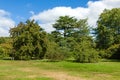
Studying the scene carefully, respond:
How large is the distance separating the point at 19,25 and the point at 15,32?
1469 millimetres

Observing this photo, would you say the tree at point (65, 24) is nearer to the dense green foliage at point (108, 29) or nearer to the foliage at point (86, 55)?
the dense green foliage at point (108, 29)

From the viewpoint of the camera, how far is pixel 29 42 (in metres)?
48.3

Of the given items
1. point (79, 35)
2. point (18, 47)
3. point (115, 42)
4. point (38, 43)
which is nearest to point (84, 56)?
point (38, 43)

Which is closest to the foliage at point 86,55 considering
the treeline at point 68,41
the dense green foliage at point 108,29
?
the treeline at point 68,41

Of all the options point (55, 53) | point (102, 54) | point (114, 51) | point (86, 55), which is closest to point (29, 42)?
point (55, 53)

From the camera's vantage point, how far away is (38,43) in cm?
4853

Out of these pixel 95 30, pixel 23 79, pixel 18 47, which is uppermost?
pixel 95 30

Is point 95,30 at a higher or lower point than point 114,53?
higher

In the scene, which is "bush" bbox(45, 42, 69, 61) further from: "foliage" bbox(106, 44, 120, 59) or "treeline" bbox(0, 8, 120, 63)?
"foliage" bbox(106, 44, 120, 59)

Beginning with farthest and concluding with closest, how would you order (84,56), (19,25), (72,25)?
(72,25) → (19,25) → (84,56)

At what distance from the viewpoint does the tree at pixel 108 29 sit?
196 feet

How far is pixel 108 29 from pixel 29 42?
64.2 feet

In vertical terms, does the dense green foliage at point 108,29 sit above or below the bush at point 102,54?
above

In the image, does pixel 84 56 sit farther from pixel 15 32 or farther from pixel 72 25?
pixel 72 25
